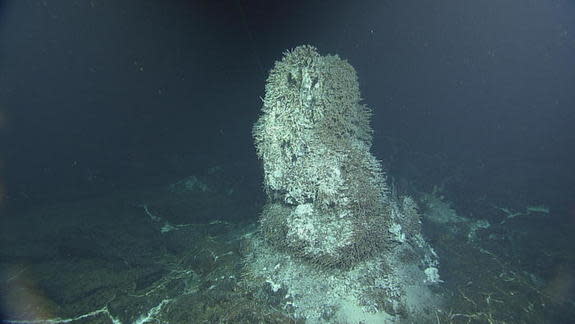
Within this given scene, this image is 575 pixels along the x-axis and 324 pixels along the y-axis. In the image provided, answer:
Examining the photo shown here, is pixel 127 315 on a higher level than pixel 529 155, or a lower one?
lower

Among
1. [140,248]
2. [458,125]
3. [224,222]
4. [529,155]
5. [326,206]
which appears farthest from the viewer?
[458,125]

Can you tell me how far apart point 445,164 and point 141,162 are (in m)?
11.1

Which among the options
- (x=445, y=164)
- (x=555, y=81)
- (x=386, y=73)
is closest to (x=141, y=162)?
(x=386, y=73)

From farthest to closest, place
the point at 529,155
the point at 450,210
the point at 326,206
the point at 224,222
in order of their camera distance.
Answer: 1. the point at 529,155
2. the point at 450,210
3. the point at 224,222
4. the point at 326,206

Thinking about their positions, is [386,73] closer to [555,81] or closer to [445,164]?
[445,164]

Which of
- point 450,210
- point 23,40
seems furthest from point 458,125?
point 23,40

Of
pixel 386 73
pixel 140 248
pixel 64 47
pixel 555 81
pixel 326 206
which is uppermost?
pixel 64 47

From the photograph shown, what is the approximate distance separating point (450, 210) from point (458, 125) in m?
4.21

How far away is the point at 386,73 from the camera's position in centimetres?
1117

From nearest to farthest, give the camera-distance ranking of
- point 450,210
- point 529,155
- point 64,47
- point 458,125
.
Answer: point 450,210 → point 64,47 → point 529,155 → point 458,125

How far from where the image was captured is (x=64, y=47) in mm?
9094

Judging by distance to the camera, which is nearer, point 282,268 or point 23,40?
point 282,268

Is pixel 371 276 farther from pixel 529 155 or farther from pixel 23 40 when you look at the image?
pixel 23 40

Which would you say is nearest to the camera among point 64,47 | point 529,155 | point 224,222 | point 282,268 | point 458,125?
point 282,268
